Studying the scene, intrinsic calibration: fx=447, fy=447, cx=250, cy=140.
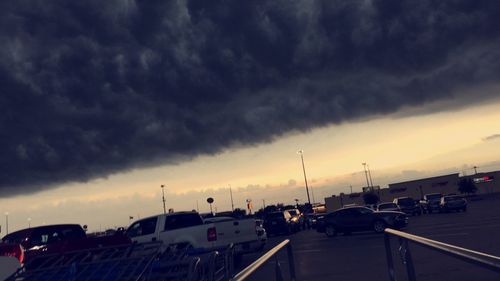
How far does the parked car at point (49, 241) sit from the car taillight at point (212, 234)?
8.43ft

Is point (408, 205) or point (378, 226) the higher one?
point (408, 205)

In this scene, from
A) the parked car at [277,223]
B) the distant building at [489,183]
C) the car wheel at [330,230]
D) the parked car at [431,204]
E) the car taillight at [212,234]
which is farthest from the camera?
the distant building at [489,183]

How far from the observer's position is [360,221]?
24.2 m

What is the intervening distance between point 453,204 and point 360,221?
16.4 metres

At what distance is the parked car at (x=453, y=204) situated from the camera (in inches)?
1421

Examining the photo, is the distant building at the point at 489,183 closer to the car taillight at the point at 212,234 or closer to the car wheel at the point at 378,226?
the car wheel at the point at 378,226

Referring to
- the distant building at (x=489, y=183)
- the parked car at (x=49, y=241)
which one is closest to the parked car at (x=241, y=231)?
the parked car at (x=49, y=241)

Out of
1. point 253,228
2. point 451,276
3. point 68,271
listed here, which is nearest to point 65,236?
point 253,228

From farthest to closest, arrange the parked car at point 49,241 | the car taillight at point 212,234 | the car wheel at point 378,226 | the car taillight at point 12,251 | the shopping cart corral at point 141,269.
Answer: the car wheel at point 378,226 → the car taillight at point 212,234 → the parked car at point 49,241 → the car taillight at point 12,251 → the shopping cart corral at point 141,269

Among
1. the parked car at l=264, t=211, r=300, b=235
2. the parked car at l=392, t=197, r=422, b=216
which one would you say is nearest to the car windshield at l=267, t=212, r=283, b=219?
the parked car at l=264, t=211, r=300, b=235

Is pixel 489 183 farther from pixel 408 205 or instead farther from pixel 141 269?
pixel 141 269

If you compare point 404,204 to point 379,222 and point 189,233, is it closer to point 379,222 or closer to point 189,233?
point 379,222

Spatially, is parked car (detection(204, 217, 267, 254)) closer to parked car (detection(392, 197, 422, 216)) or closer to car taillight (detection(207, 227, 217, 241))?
car taillight (detection(207, 227, 217, 241))

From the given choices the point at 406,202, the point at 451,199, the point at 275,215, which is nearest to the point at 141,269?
the point at 275,215
